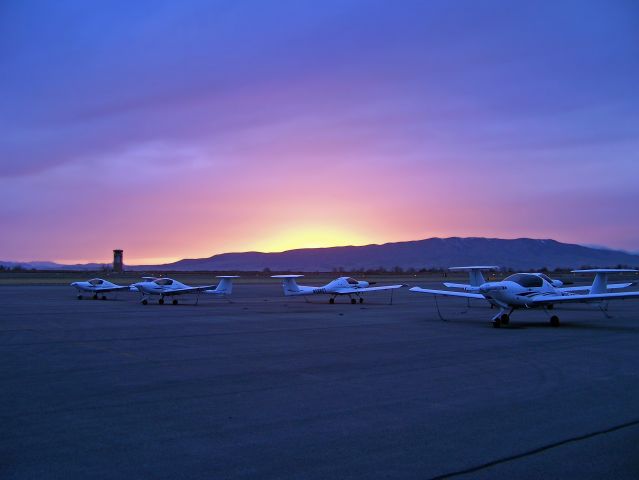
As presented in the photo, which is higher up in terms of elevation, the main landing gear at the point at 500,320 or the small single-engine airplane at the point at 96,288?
the small single-engine airplane at the point at 96,288

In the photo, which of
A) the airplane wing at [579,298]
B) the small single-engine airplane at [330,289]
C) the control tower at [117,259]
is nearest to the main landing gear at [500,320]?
the airplane wing at [579,298]

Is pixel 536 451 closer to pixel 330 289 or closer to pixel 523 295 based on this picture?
pixel 523 295

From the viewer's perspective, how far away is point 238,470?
5812 millimetres

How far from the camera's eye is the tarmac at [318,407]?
6027 millimetres

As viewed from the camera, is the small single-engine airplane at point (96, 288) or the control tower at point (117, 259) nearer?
the small single-engine airplane at point (96, 288)

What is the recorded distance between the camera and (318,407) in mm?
8523

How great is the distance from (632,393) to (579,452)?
385 centimetres

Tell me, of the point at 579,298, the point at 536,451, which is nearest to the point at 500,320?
the point at 579,298

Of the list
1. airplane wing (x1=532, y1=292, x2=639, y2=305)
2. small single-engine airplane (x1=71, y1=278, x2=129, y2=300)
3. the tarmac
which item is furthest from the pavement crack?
small single-engine airplane (x1=71, y1=278, x2=129, y2=300)

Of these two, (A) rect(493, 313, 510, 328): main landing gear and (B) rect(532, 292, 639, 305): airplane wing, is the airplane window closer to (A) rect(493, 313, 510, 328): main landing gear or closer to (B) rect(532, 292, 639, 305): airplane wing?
(B) rect(532, 292, 639, 305): airplane wing

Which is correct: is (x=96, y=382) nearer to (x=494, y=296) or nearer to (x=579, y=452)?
(x=579, y=452)

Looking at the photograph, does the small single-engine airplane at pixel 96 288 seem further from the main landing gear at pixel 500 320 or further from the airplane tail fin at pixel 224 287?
the main landing gear at pixel 500 320

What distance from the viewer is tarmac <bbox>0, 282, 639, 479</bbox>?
19.8 feet

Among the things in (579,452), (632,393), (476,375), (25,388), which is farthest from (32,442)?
(632,393)
